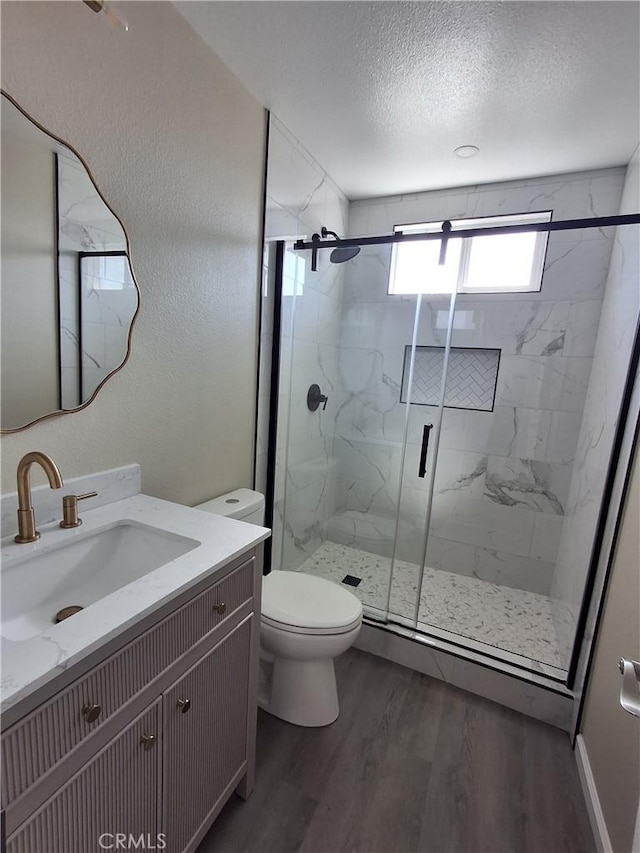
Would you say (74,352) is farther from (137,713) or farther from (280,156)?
(280,156)

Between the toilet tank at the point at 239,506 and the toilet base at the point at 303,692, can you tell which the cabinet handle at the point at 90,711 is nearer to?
the toilet tank at the point at 239,506

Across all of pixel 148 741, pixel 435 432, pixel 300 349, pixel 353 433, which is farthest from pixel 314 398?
pixel 148 741

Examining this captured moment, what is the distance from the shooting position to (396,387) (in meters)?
2.62

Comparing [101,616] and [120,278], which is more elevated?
[120,278]

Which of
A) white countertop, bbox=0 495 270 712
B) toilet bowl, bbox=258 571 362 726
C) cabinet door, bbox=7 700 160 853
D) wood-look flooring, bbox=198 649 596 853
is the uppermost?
white countertop, bbox=0 495 270 712

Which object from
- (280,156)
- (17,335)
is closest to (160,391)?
(17,335)

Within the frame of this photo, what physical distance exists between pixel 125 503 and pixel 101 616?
588mm

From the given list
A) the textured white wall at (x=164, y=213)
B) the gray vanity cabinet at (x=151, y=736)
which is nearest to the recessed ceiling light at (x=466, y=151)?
the textured white wall at (x=164, y=213)

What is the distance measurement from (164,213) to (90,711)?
140cm

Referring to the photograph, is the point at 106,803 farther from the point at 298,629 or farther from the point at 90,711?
the point at 298,629

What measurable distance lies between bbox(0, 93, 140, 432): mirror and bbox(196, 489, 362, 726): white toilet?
72 cm

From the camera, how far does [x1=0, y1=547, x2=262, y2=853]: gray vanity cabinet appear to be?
65 centimetres

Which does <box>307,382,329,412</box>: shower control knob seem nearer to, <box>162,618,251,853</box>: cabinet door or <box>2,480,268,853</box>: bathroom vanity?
<box>2,480,268,853</box>: bathroom vanity

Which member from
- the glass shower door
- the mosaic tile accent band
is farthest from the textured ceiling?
the mosaic tile accent band
